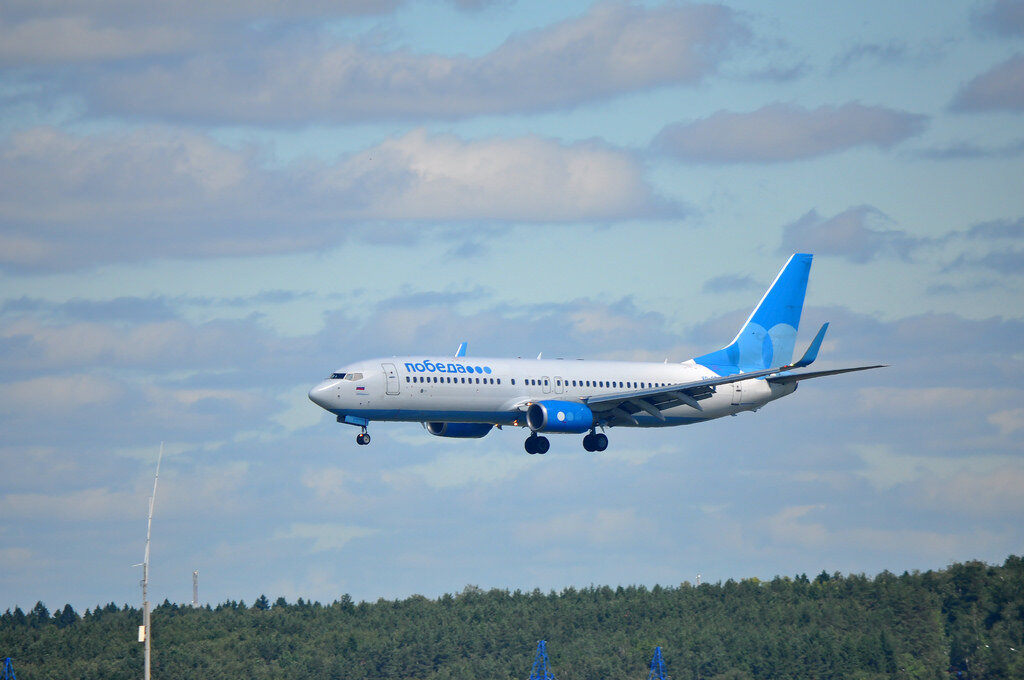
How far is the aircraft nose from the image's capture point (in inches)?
3652

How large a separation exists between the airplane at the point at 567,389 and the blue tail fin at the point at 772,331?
0.29ft

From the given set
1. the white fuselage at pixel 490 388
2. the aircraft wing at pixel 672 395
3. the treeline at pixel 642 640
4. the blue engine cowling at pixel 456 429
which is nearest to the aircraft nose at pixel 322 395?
the white fuselage at pixel 490 388

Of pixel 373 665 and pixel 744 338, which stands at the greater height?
pixel 744 338

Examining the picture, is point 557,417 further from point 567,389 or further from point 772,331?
point 772,331

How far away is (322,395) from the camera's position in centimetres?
9275

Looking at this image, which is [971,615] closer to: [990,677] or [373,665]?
[990,677]

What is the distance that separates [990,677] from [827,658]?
633 inches

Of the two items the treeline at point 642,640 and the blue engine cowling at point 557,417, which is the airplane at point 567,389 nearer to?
the blue engine cowling at point 557,417

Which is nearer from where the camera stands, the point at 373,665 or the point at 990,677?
the point at 990,677

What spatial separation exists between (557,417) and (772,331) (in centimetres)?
2636

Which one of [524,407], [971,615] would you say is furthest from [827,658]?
[524,407]

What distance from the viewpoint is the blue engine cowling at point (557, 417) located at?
97.4 meters

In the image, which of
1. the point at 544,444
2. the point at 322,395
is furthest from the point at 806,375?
the point at 322,395

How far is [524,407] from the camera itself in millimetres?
98500
